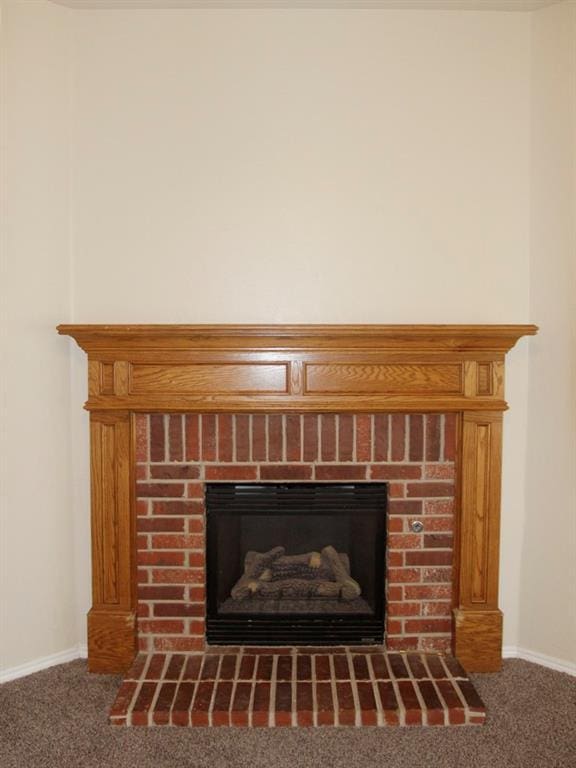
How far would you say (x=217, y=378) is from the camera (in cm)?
219

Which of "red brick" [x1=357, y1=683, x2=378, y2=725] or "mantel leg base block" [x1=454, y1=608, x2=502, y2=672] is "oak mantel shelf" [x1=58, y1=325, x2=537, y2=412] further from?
"red brick" [x1=357, y1=683, x2=378, y2=725]

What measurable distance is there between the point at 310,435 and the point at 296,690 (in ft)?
2.96

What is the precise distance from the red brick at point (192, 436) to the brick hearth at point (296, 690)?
0.78m

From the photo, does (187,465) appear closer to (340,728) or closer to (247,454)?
(247,454)

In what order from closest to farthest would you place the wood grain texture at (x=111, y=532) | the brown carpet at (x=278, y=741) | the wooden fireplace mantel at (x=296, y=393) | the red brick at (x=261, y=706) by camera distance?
the brown carpet at (x=278, y=741) → the red brick at (x=261, y=706) → the wooden fireplace mantel at (x=296, y=393) → the wood grain texture at (x=111, y=532)

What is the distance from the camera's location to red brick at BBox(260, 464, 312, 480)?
2285 millimetres

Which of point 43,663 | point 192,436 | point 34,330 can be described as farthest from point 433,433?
point 43,663

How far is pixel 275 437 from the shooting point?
228 centimetres

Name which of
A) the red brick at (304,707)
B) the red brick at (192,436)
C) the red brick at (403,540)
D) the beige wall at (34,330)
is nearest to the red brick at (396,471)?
the red brick at (403,540)

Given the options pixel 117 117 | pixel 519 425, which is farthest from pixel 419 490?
pixel 117 117

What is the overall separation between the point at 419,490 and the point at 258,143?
147cm

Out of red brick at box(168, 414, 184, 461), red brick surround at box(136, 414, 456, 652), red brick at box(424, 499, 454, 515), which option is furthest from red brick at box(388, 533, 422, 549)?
red brick at box(168, 414, 184, 461)

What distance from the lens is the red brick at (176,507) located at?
2.29 metres

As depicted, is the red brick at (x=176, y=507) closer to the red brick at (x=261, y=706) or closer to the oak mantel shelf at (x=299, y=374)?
the oak mantel shelf at (x=299, y=374)
